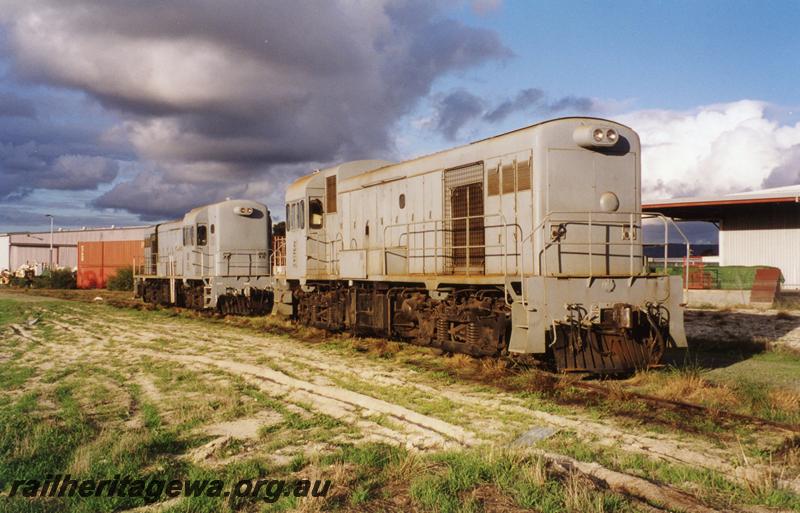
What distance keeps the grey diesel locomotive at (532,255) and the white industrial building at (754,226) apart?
1952 centimetres

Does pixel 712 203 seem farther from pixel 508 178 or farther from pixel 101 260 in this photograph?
pixel 101 260

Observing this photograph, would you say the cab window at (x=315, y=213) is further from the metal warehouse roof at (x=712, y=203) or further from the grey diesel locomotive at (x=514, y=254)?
the metal warehouse roof at (x=712, y=203)

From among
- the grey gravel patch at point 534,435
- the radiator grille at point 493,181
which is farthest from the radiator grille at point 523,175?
the grey gravel patch at point 534,435

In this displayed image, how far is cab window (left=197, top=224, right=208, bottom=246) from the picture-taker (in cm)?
2364

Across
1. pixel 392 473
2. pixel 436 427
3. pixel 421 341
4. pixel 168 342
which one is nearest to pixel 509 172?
pixel 421 341

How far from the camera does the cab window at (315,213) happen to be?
676 inches

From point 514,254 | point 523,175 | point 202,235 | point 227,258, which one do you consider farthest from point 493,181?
point 202,235

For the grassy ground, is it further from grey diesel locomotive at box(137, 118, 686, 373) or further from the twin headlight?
the twin headlight

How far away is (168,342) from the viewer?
15.1m

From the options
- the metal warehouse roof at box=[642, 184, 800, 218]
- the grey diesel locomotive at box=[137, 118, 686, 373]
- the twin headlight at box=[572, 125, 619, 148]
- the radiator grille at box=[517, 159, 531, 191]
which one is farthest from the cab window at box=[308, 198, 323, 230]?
the metal warehouse roof at box=[642, 184, 800, 218]

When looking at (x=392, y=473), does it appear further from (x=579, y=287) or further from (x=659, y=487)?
(x=579, y=287)

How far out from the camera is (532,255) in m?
10.3

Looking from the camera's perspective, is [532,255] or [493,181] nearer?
[532,255]

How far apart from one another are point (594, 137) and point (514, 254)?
226 centimetres
